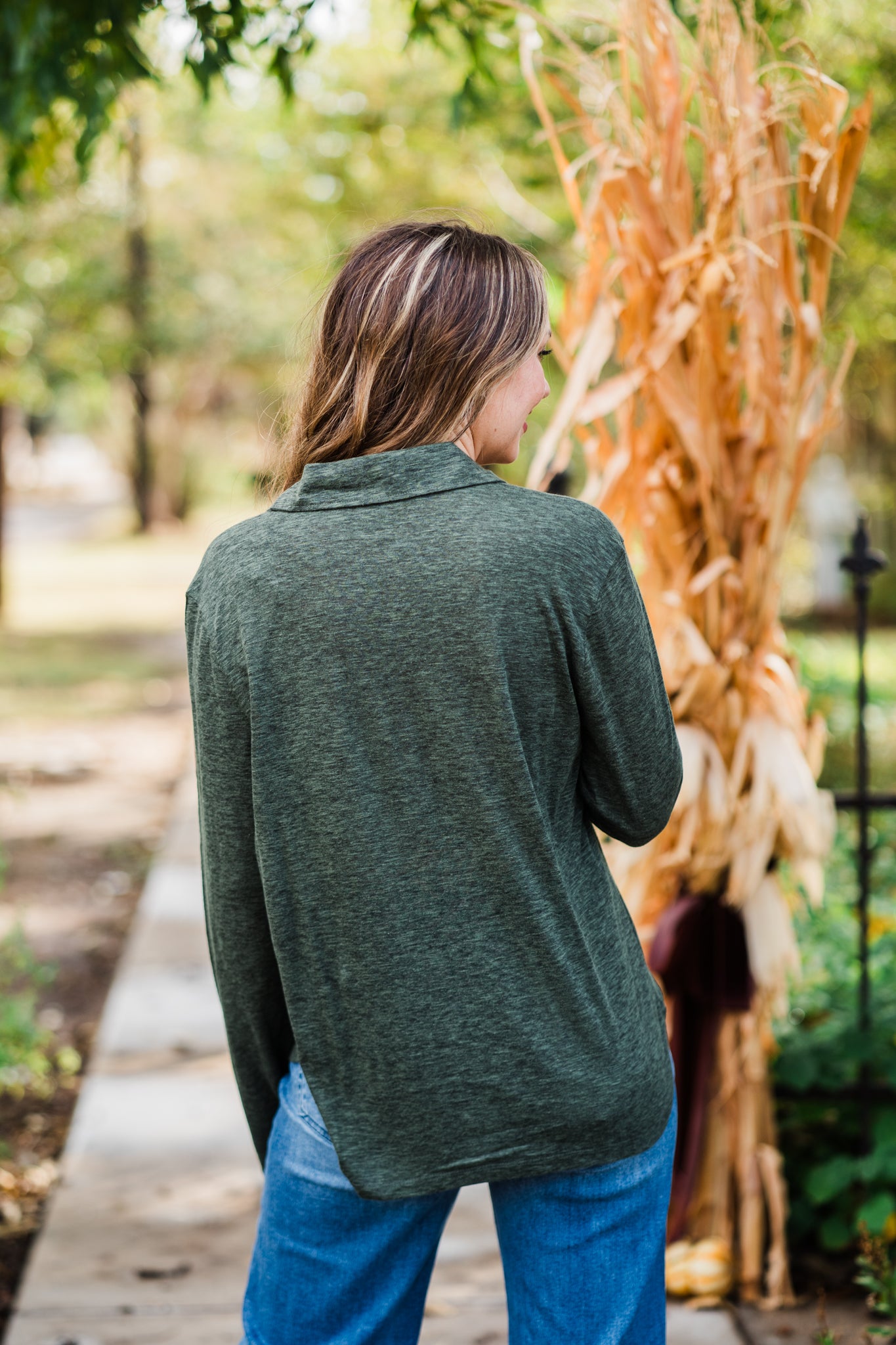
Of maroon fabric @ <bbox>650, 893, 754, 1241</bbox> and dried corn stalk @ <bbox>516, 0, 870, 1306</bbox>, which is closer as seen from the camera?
dried corn stalk @ <bbox>516, 0, 870, 1306</bbox>

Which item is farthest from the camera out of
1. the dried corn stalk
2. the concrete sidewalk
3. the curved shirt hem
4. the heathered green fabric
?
the concrete sidewalk

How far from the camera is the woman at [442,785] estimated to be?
1175 mm

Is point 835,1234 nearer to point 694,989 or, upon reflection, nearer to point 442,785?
point 694,989

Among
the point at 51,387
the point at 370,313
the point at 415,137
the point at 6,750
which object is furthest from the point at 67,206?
the point at 370,313

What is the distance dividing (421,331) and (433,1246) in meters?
1.05

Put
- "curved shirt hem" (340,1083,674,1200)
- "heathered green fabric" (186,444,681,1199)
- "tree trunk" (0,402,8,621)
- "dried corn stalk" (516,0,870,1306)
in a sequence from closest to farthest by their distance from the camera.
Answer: "heathered green fabric" (186,444,681,1199) → "curved shirt hem" (340,1083,674,1200) → "dried corn stalk" (516,0,870,1306) → "tree trunk" (0,402,8,621)

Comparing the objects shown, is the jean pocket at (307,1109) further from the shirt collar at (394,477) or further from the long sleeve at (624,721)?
the shirt collar at (394,477)

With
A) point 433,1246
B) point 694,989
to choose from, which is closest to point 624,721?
point 433,1246

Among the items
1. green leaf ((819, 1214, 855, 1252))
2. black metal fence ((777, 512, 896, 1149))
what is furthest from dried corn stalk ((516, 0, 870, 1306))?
black metal fence ((777, 512, 896, 1149))

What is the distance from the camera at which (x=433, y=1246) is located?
4.68 feet

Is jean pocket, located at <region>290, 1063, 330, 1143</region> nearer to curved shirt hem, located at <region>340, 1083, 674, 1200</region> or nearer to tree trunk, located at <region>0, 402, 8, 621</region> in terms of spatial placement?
curved shirt hem, located at <region>340, 1083, 674, 1200</region>

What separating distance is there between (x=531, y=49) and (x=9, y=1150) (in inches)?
110

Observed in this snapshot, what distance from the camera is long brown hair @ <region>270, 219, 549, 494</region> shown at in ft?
4.01

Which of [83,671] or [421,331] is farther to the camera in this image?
[83,671]
